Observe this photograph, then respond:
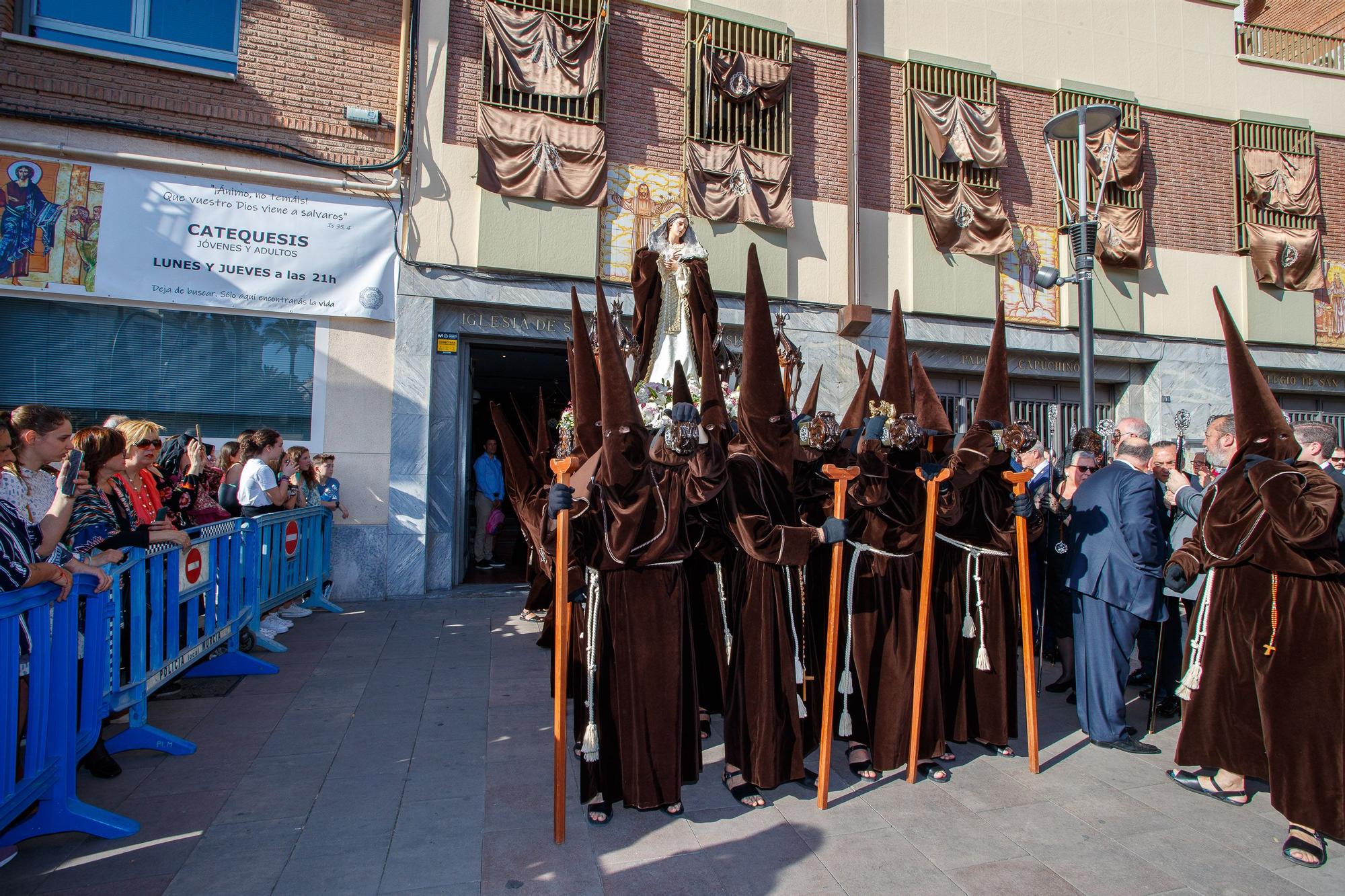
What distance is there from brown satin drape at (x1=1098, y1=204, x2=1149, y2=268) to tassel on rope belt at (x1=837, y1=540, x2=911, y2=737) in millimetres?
10840

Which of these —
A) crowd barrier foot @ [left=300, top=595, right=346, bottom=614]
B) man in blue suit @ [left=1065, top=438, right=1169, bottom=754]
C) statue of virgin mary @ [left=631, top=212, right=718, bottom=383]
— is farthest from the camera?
crowd barrier foot @ [left=300, top=595, right=346, bottom=614]

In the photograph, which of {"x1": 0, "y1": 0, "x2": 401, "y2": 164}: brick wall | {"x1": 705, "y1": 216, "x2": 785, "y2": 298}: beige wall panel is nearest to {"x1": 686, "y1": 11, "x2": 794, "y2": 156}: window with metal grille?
{"x1": 705, "y1": 216, "x2": 785, "y2": 298}: beige wall panel

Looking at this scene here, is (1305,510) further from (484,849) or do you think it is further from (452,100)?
(452,100)

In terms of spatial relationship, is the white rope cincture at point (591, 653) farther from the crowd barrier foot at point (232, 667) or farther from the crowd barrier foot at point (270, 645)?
the crowd barrier foot at point (270, 645)

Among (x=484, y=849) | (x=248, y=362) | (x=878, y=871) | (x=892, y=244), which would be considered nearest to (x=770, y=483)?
(x=878, y=871)

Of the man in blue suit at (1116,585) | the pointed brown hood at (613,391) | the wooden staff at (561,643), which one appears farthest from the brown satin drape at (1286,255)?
the wooden staff at (561,643)

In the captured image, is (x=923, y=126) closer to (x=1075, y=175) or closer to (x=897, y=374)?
(x=1075, y=175)

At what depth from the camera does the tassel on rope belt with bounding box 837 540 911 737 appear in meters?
4.22

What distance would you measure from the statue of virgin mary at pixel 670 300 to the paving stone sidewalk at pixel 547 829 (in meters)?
3.07

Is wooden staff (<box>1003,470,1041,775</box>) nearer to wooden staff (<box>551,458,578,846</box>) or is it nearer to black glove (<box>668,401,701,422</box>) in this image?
black glove (<box>668,401,701,422</box>)

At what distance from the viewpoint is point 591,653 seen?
369cm

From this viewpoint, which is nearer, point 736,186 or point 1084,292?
point 1084,292

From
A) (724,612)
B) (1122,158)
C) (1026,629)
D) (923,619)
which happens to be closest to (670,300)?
(724,612)

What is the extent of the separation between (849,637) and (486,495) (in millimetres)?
8195
